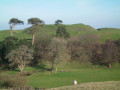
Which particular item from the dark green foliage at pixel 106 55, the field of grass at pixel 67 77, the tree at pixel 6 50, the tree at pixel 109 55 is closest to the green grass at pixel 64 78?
the field of grass at pixel 67 77

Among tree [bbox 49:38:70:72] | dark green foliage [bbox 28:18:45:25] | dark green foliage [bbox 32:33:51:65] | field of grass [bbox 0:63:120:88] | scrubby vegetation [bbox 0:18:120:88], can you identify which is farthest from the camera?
dark green foliage [bbox 28:18:45:25]

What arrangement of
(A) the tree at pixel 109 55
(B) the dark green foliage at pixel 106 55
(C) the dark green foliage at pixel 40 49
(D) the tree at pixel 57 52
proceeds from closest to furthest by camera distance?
(D) the tree at pixel 57 52 → (A) the tree at pixel 109 55 → (B) the dark green foliage at pixel 106 55 → (C) the dark green foliage at pixel 40 49

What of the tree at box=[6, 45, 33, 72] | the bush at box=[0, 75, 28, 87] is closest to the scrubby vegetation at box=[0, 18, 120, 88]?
the tree at box=[6, 45, 33, 72]

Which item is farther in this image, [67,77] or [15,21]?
[15,21]

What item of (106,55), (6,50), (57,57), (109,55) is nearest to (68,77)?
(57,57)

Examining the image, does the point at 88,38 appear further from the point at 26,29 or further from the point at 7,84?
the point at 7,84

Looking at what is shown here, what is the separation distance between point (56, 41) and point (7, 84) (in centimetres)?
2162

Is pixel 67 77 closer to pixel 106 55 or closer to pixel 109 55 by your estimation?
pixel 106 55

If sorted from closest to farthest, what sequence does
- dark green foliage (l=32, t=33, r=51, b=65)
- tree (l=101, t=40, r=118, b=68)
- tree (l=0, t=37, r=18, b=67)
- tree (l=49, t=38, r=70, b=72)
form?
tree (l=49, t=38, r=70, b=72)
tree (l=0, t=37, r=18, b=67)
tree (l=101, t=40, r=118, b=68)
dark green foliage (l=32, t=33, r=51, b=65)

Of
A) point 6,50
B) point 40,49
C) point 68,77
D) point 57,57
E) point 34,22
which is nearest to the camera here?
point 68,77

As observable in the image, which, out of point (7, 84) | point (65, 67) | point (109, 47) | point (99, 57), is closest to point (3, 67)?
point (65, 67)

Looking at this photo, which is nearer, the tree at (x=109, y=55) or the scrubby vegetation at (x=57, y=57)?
the scrubby vegetation at (x=57, y=57)

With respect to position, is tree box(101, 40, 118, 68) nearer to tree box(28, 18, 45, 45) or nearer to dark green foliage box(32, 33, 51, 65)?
dark green foliage box(32, 33, 51, 65)

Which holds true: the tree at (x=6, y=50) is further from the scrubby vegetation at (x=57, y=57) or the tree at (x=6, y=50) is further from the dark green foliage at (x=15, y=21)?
the dark green foliage at (x=15, y=21)
